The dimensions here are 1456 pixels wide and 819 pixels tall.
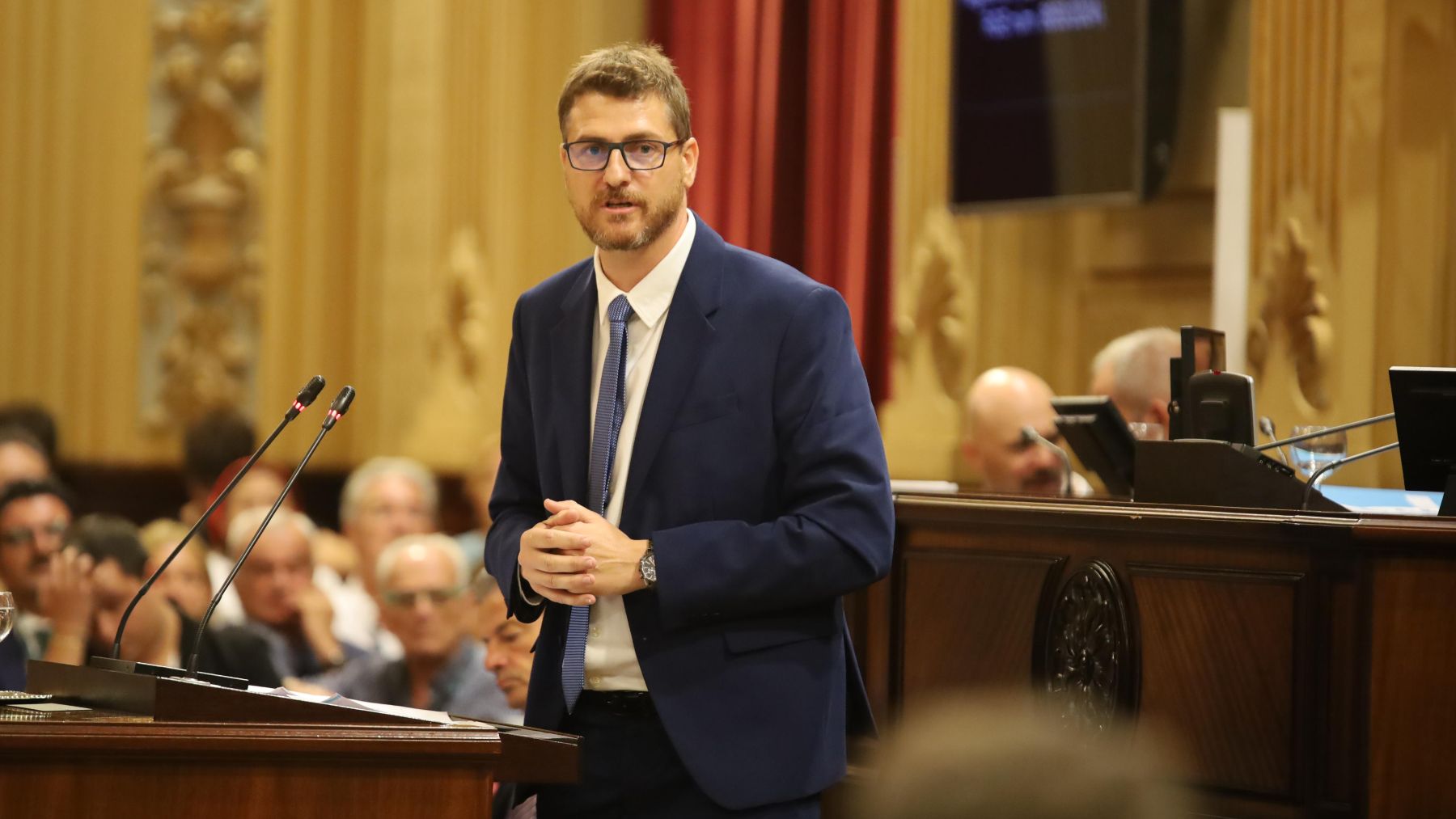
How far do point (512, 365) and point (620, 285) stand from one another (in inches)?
8.7

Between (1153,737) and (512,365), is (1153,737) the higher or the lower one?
the lower one

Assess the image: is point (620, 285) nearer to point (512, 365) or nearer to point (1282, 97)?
point (512, 365)

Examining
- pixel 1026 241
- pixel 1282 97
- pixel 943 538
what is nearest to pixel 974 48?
pixel 1026 241

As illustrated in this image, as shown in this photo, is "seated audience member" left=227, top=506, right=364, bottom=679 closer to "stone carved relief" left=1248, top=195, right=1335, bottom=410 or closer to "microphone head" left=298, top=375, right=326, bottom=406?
"microphone head" left=298, top=375, right=326, bottom=406

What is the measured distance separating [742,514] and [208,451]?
4091mm

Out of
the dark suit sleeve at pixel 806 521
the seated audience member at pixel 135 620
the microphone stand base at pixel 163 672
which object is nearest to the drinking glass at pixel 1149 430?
the dark suit sleeve at pixel 806 521

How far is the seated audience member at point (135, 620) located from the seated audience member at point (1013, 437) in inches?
74.4

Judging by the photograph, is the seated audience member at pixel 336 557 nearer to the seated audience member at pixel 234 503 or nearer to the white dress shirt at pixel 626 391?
the seated audience member at pixel 234 503

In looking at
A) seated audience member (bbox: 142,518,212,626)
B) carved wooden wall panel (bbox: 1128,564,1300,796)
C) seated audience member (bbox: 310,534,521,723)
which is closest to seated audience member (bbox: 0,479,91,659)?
seated audience member (bbox: 142,518,212,626)

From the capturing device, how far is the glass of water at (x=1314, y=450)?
3072 millimetres

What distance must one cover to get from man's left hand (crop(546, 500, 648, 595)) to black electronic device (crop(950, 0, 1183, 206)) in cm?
329

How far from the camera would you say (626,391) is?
2.19m

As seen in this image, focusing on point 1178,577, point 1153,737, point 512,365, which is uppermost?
point 512,365

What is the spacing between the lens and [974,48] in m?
5.43
